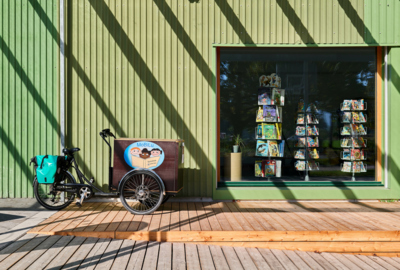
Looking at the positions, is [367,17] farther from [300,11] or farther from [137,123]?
[137,123]

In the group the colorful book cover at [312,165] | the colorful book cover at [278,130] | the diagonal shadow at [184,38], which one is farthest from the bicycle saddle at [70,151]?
the colorful book cover at [312,165]

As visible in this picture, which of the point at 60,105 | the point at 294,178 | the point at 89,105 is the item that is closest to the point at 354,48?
the point at 294,178

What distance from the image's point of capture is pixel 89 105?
6.07 m

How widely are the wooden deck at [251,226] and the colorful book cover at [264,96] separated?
216 centimetres

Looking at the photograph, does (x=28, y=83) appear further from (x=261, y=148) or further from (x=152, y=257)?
(x=261, y=148)

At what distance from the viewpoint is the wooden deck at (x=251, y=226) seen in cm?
406

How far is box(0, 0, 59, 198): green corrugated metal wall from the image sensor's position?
6.05 m

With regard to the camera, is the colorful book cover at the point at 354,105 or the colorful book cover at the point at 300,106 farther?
the colorful book cover at the point at 300,106

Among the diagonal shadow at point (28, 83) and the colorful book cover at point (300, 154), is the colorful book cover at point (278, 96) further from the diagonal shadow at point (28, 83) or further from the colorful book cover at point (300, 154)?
the diagonal shadow at point (28, 83)

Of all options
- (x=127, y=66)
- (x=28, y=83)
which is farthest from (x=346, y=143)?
(x=28, y=83)

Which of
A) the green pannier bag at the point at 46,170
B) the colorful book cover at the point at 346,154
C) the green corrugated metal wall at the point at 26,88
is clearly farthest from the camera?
the colorful book cover at the point at 346,154

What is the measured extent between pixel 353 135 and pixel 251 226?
3622 millimetres

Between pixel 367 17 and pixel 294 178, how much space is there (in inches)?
123

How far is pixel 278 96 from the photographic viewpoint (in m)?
6.80
